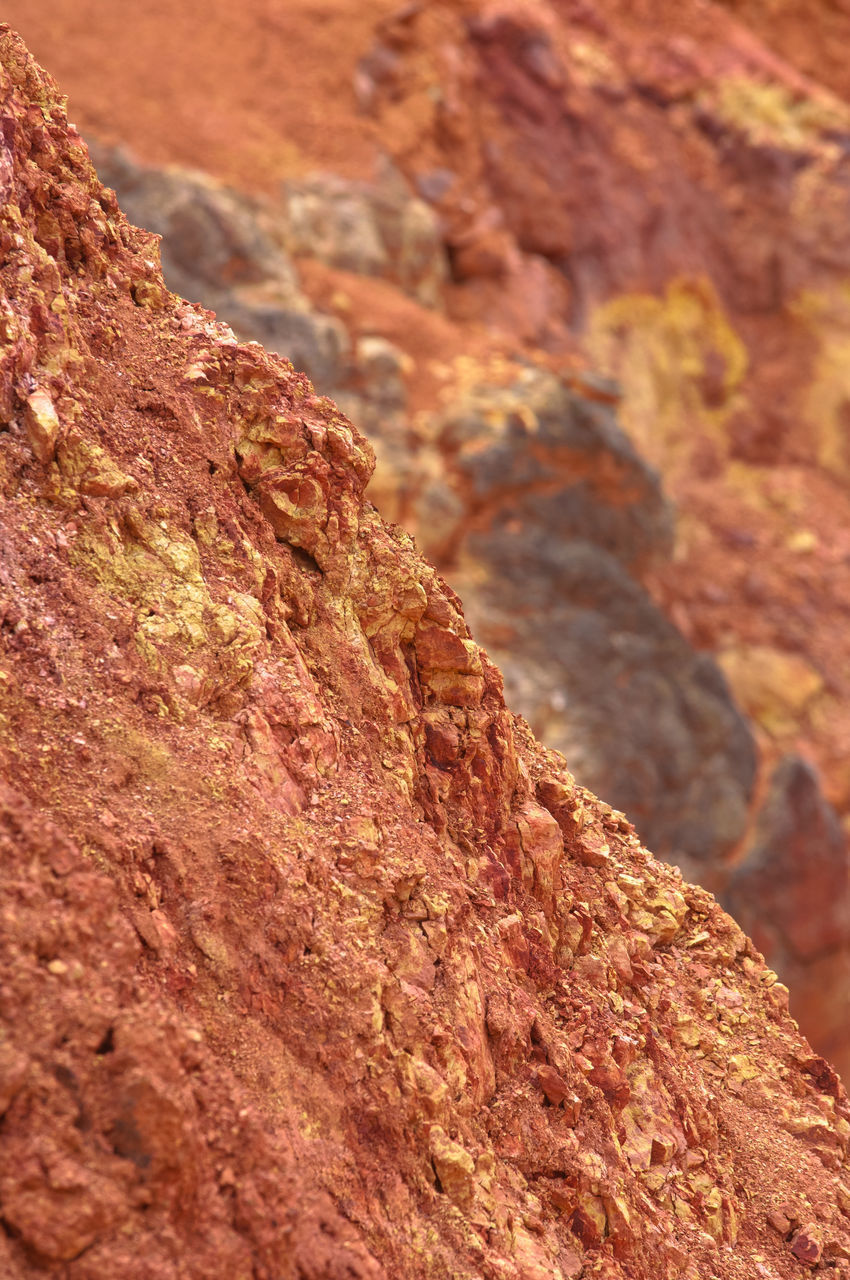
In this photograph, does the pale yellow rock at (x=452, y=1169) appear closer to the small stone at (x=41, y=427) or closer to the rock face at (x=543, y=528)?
the small stone at (x=41, y=427)

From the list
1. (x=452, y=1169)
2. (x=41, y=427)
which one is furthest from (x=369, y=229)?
(x=452, y=1169)

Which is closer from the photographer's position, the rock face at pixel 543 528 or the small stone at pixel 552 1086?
the small stone at pixel 552 1086

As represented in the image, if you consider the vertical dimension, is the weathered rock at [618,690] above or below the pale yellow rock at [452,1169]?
above

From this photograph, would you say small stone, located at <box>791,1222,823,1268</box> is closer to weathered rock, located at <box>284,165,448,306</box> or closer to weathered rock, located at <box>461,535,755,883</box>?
weathered rock, located at <box>461,535,755,883</box>

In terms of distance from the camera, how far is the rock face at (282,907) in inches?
132

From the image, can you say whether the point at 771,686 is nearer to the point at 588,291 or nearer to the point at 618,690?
the point at 618,690

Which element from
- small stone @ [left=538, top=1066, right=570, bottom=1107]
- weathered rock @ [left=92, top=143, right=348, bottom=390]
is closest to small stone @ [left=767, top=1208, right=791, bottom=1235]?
small stone @ [left=538, top=1066, right=570, bottom=1107]

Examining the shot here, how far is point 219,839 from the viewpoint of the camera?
4000 mm

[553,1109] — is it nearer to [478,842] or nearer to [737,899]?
[478,842]

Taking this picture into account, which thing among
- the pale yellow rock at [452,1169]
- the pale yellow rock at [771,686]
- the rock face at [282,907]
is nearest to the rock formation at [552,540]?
the pale yellow rock at [771,686]

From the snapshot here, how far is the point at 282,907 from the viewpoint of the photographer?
4.04 metres

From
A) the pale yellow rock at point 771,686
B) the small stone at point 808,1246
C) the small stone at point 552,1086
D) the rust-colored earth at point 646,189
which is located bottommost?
the small stone at point 552,1086

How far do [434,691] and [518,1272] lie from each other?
2351 mm

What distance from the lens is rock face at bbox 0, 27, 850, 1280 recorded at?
3355mm
